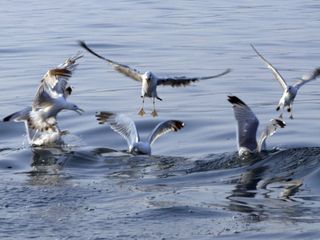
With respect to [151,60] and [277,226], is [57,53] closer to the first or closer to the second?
[151,60]

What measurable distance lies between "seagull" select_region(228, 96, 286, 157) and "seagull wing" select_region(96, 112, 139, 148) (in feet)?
5.37

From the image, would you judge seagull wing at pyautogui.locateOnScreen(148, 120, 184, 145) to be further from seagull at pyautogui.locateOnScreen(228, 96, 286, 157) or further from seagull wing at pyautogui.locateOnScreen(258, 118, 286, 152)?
seagull wing at pyautogui.locateOnScreen(258, 118, 286, 152)

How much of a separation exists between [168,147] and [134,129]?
2.31ft

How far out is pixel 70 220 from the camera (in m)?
11.8

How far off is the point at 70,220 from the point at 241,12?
23.9m

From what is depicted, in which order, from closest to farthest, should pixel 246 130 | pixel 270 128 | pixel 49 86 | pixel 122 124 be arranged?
pixel 270 128 < pixel 246 130 < pixel 122 124 < pixel 49 86

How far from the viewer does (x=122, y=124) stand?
16.2 meters

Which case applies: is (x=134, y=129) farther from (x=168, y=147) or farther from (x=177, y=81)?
(x=177, y=81)

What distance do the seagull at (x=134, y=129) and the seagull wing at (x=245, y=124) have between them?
112 cm

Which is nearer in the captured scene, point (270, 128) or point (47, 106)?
point (270, 128)

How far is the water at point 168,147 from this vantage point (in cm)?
1169

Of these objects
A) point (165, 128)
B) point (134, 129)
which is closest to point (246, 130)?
point (165, 128)

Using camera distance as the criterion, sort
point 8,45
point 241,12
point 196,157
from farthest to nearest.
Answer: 1. point 241,12
2. point 8,45
3. point 196,157

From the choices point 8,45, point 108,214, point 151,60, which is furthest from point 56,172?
point 8,45
